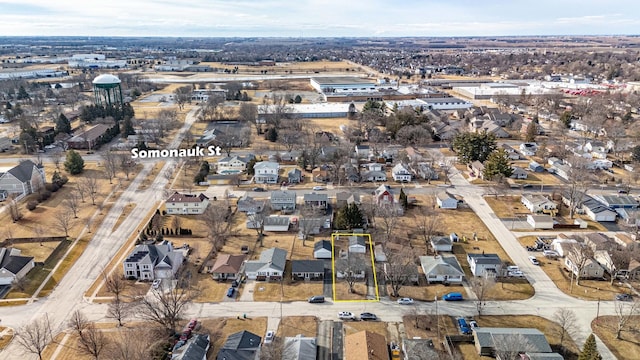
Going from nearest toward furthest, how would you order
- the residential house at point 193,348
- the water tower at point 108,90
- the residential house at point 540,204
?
the residential house at point 193,348 → the residential house at point 540,204 → the water tower at point 108,90

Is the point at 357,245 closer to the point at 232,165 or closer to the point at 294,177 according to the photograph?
the point at 294,177

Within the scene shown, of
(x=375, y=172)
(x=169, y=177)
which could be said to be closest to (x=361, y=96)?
(x=375, y=172)

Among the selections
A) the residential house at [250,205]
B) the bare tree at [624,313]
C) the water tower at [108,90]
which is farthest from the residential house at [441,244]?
the water tower at [108,90]

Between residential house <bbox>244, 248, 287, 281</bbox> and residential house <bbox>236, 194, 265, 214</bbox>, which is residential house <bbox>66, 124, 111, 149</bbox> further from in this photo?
residential house <bbox>244, 248, 287, 281</bbox>

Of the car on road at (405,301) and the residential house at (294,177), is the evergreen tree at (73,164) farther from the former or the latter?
the car on road at (405,301)

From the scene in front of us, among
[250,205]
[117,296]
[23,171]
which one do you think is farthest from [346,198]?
[23,171]

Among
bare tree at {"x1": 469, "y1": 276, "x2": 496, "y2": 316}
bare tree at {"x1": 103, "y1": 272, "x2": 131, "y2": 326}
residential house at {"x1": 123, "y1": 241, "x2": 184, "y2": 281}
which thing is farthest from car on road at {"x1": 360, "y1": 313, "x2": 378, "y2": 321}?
Answer: bare tree at {"x1": 103, "y1": 272, "x2": 131, "y2": 326}
